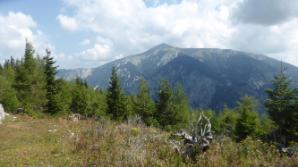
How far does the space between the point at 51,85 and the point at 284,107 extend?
2938cm

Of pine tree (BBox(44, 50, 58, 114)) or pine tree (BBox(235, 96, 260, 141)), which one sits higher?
pine tree (BBox(44, 50, 58, 114))

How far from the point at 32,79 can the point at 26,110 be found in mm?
5777

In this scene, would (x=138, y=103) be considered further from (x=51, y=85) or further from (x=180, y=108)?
(x=51, y=85)

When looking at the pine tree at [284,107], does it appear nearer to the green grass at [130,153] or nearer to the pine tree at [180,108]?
the pine tree at [180,108]

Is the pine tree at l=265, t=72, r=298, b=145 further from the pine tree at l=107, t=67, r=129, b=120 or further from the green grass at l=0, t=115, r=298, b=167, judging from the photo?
the green grass at l=0, t=115, r=298, b=167

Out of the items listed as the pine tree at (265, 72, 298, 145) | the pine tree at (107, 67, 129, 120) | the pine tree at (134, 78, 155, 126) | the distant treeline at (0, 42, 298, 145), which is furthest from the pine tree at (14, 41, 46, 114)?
the pine tree at (265, 72, 298, 145)

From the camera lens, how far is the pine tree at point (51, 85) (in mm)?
48781

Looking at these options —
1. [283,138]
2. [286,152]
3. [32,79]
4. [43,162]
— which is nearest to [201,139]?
[286,152]

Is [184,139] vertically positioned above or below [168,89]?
below

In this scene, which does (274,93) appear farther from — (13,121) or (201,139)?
(201,139)

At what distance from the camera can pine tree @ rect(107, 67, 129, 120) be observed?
53688mm

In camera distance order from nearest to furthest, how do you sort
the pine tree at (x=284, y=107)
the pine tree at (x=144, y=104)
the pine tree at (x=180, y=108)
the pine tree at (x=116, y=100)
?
the pine tree at (x=284, y=107) < the pine tree at (x=116, y=100) < the pine tree at (x=144, y=104) < the pine tree at (x=180, y=108)

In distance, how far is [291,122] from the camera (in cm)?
4059

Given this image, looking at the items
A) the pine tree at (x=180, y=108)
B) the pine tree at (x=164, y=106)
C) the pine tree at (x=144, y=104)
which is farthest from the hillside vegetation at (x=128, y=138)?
the pine tree at (x=144, y=104)
